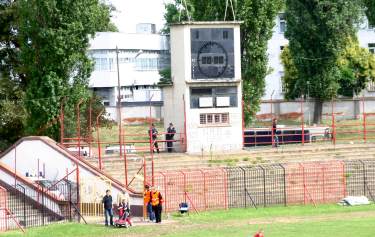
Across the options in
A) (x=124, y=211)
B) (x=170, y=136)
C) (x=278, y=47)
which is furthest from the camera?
(x=278, y=47)

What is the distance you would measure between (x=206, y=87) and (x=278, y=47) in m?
43.5

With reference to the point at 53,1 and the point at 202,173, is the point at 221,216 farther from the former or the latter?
the point at 53,1

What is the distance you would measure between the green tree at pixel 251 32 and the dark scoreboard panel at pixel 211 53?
733cm

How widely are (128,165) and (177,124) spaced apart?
199 inches

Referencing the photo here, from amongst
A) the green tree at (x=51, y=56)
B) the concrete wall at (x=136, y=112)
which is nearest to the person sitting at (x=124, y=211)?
the green tree at (x=51, y=56)

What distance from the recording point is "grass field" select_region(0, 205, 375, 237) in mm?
39562

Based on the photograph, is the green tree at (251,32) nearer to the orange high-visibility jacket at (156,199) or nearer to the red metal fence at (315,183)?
the red metal fence at (315,183)

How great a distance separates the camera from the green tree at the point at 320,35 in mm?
71438

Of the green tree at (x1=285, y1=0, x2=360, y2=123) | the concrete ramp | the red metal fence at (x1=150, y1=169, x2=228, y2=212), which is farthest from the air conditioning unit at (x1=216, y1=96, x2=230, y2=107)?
the green tree at (x1=285, y1=0, x2=360, y2=123)

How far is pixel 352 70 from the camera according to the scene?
296 feet

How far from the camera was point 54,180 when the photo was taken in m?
48.1

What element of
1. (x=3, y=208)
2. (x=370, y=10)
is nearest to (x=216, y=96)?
(x=3, y=208)

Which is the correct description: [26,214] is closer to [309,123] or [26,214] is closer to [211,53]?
[211,53]

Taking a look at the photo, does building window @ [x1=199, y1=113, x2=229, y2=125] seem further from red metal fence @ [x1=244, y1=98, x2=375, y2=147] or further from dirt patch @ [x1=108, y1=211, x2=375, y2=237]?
dirt patch @ [x1=108, y1=211, x2=375, y2=237]
